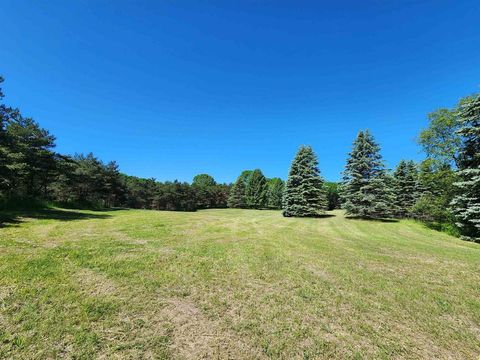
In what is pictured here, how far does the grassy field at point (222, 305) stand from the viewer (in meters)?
3.00

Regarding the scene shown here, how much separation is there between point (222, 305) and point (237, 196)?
179 ft

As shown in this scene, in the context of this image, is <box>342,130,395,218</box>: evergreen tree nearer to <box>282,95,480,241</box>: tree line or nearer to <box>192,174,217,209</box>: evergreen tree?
<box>282,95,480,241</box>: tree line

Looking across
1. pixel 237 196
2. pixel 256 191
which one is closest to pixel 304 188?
pixel 256 191

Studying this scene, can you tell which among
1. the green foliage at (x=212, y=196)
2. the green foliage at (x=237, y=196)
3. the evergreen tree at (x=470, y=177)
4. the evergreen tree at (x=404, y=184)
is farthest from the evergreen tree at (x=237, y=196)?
the evergreen tree at (x=470, y=177)

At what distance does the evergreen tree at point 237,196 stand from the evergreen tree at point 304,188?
3140 cm

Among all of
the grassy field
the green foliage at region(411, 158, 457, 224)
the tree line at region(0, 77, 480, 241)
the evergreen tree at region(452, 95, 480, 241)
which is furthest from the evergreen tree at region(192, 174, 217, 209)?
the grassy field

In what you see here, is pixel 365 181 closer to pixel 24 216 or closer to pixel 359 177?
pixel 359 177

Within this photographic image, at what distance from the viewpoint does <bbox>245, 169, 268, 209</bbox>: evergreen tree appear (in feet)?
191

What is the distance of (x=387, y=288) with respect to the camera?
512 cm

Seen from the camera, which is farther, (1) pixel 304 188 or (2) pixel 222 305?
(1) pixel 304 188

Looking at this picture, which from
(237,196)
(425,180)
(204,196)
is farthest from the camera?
(204,196)

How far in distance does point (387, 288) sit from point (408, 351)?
7.49 feet

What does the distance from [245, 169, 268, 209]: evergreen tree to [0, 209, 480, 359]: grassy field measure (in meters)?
51.2

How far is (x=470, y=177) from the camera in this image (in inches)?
563
